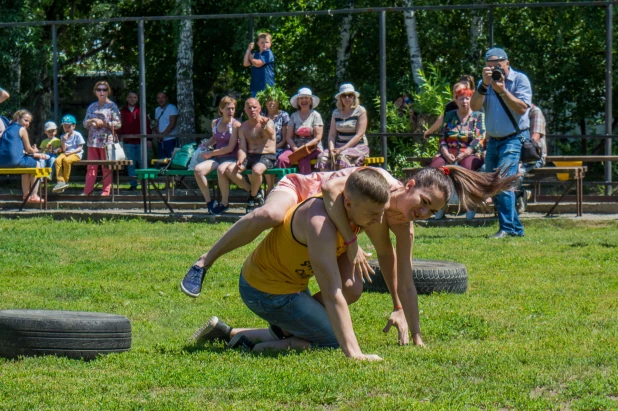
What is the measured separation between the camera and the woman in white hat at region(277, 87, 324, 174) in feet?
44.7

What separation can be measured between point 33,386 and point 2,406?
0.38 meters

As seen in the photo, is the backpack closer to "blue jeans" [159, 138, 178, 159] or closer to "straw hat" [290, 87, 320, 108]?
"straw hat" [290, 87, 320, 108]

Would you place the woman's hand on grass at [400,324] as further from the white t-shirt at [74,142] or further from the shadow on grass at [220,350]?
the white t-shirt at [74,142]

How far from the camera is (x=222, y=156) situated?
13.6 metres

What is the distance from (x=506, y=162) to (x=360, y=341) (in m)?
5.22

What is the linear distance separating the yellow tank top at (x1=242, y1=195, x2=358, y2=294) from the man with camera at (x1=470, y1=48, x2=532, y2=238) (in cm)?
539

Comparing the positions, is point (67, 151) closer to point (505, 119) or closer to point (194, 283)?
point (505, 119)

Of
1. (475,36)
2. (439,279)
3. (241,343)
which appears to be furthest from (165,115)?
(241,343)

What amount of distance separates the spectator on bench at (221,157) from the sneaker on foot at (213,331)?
23.5 feet

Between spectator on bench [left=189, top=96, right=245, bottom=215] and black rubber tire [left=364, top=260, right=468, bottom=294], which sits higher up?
spectator on bench [left=189, top=96, right=245, bottom=215]

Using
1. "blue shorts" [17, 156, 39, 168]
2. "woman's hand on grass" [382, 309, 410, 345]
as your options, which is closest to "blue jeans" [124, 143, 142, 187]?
"blue shorts" [17, 156, 39, 168]

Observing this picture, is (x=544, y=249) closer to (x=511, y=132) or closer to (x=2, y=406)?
(x=511, y=132)

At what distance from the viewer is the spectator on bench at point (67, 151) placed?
615 inches

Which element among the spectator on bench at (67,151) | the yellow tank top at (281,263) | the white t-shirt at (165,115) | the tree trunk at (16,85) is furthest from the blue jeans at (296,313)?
the tree trunk at (16,85)
